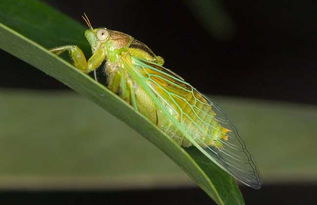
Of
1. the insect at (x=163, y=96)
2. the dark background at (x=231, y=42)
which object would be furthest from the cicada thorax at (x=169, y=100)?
the dark background at (x=231, y=42)

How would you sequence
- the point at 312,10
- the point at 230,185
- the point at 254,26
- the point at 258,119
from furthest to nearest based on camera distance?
the point at 254,26 < the point at 312,10 < the point at 258,119 < the point at 230,185

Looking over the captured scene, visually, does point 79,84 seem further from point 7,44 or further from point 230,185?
point 230,185

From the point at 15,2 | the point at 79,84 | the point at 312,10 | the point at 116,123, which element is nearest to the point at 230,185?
the point at 79,84

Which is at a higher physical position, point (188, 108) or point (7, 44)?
point (7, 44)

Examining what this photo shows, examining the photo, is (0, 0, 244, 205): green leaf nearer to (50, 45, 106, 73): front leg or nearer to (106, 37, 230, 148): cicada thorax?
(50, 45, 106, 73): front leg

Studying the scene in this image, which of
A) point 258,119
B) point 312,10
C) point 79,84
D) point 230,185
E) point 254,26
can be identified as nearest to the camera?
point 79,84

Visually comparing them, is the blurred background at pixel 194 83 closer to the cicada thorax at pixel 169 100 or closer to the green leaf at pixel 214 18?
the green leaf at pixel 214 18
